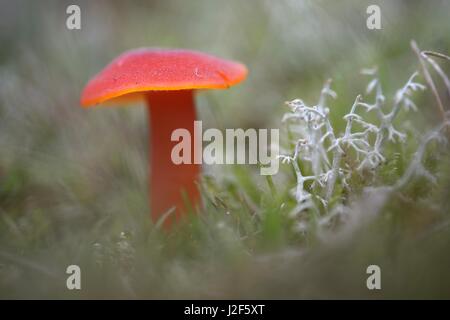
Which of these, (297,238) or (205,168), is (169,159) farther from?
(297,238)

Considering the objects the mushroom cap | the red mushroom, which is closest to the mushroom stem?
the red mushroom

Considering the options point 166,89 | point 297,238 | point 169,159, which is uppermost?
point 166,89

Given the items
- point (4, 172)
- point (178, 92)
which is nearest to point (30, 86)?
point (4, 172)

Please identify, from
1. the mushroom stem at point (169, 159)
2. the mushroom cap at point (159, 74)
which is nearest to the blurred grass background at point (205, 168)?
the mushroom stem at point (169, 159)

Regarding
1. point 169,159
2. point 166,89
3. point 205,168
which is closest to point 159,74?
point 166,89

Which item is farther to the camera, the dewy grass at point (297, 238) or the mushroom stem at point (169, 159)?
the mushroom stem at point (169, 159)

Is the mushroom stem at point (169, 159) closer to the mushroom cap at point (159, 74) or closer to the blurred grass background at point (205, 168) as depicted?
the blurred grass background at point (205, 168)

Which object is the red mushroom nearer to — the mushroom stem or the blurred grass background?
the mushroom stem
